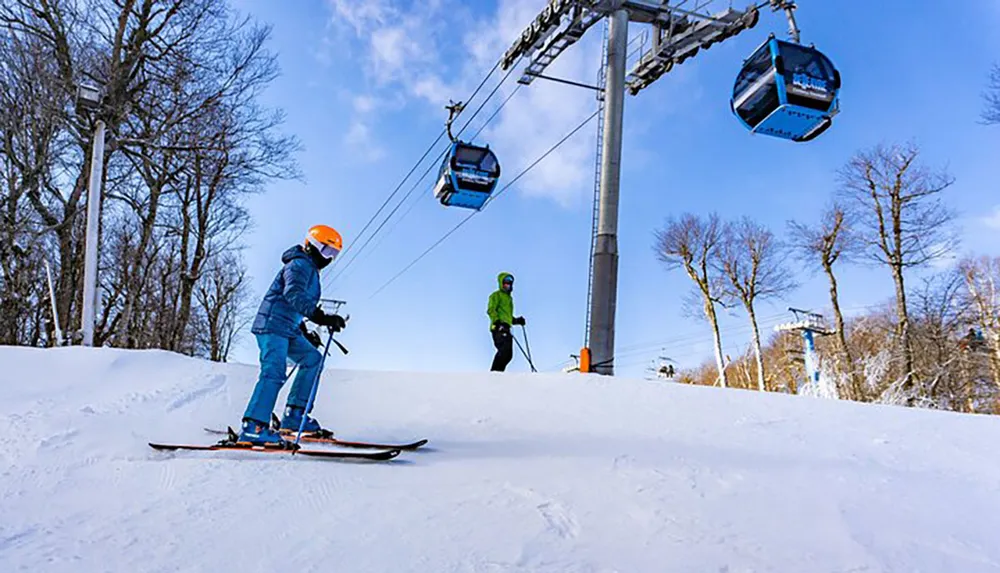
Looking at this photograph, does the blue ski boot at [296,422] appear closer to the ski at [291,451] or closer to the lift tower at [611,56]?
the ski at [291,451]

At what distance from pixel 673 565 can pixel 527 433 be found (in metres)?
2.43

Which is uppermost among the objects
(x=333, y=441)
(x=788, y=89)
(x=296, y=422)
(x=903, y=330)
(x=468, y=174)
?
(x=788, y=89)

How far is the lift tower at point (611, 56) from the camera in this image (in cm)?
1058

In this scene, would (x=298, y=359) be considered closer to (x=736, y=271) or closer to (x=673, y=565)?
(x=673, y=565)

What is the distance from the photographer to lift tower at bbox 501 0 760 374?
10.6 metres

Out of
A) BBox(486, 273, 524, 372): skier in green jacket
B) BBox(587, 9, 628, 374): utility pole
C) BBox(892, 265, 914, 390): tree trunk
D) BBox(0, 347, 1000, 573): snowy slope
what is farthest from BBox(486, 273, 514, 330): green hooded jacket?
BBox(892, 265, 914, 390): tree trunk

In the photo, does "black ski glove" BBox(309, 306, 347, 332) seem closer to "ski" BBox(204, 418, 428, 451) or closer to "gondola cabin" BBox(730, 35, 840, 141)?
"ski" BBox(204, 418, 428, 451)

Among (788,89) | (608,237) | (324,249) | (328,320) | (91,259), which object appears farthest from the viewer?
(91,259)

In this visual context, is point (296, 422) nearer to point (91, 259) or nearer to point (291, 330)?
point (291, 330)

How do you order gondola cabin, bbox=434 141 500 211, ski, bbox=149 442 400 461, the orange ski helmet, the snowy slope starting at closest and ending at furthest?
the snowy slope < ski, bbox=149 442 400 461 < the orange ski helmet < gondola cabin, bbox=434 141 500 211

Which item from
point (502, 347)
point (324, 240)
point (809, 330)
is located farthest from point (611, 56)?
point (809, 330)

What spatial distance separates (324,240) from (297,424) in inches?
59.3

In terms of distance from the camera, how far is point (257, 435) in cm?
468

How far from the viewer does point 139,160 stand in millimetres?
19641
